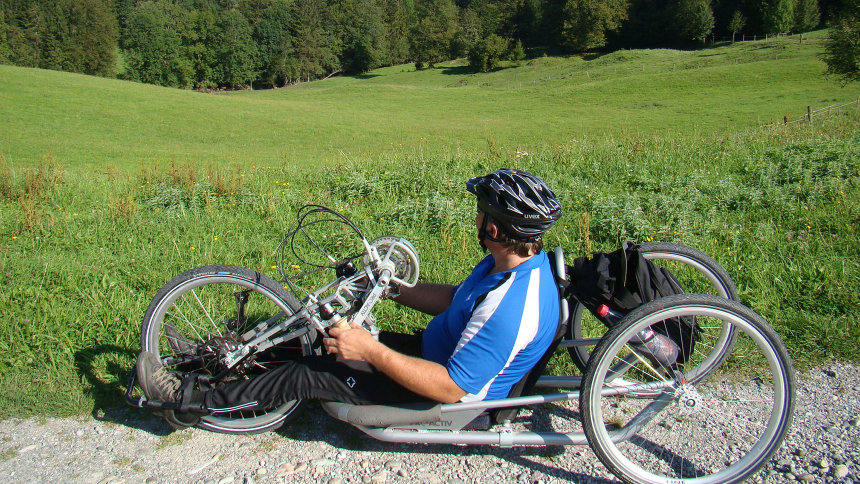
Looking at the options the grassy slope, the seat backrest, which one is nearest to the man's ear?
the seat backrest

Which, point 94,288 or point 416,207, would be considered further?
point 416,207

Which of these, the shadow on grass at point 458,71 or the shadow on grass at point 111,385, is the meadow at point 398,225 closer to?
the shadow on grass at point 111,385

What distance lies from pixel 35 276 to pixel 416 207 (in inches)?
148

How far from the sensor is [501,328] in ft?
8.57

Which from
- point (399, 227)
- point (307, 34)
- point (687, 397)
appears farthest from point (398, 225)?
point (307, 34)

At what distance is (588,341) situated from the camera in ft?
11.0

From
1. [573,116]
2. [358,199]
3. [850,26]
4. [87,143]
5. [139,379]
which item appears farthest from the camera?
[573,116]

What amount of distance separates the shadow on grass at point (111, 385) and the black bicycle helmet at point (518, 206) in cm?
225

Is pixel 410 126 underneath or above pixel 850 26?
underneath

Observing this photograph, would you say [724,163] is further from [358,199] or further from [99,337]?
[99,337]

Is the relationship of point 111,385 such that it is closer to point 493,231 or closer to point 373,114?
point 493,231

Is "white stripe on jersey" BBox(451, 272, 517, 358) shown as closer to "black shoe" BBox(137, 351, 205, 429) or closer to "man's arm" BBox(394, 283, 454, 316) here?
"man's arm" BBox(394, 283, 454, 316)

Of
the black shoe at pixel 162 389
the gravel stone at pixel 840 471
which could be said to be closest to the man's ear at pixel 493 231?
the black shoe at pixel 162 389

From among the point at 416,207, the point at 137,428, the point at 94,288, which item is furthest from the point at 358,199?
the point at 137,428
